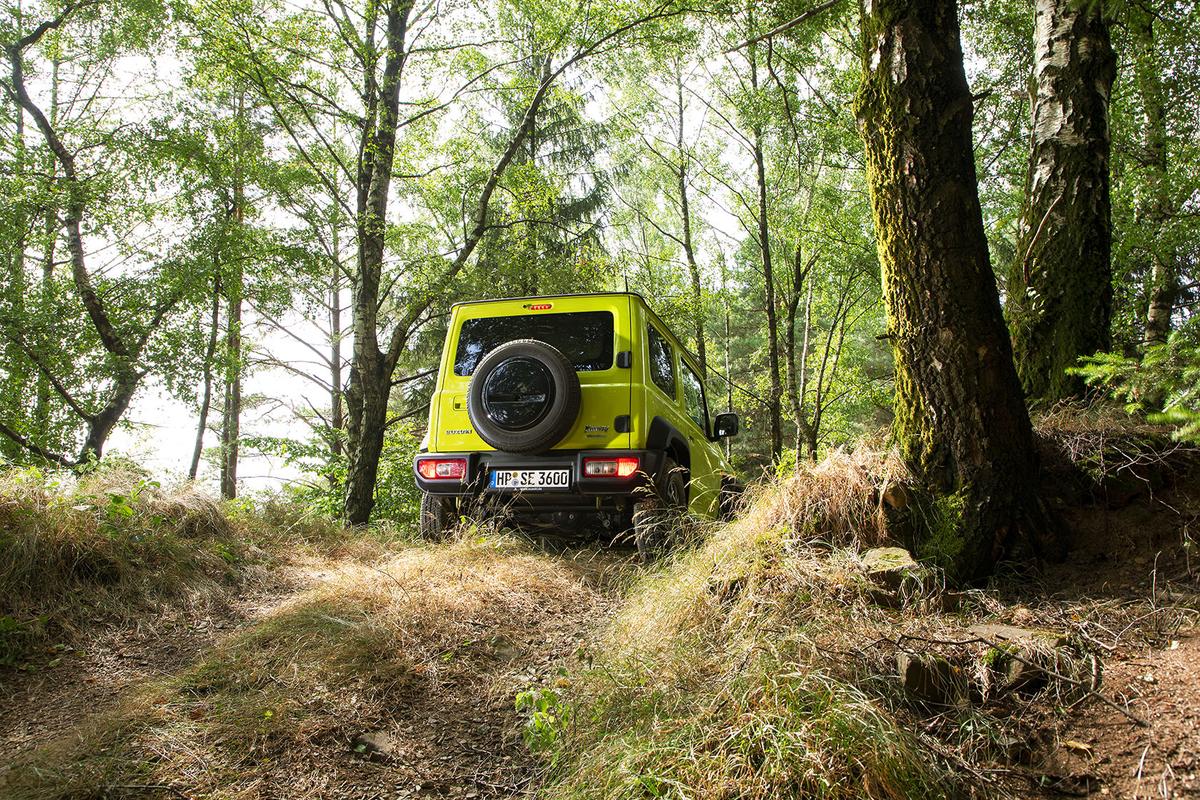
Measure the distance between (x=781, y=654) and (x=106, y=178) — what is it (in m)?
12.3

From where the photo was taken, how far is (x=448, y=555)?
4574mm

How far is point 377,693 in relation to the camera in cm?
274

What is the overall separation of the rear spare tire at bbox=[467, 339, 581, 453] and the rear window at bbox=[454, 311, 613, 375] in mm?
450

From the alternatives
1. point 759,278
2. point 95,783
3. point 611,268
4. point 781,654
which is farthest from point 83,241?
point 759,278

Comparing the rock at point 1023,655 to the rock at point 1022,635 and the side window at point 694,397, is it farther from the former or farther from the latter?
the side window at point 694,397

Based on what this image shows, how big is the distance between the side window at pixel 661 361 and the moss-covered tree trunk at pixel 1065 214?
2.65 metres

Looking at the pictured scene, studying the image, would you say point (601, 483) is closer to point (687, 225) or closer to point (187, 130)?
point (187, 130)

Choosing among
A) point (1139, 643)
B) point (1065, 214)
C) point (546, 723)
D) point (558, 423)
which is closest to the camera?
point (1139, 643)

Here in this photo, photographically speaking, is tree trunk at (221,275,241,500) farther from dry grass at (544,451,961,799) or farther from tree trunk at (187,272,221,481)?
dry grass at (544,451,961,799)

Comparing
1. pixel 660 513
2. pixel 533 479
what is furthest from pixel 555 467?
pixel 660 513

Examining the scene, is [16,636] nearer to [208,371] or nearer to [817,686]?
[817,686]

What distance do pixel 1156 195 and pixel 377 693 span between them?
11.7 m

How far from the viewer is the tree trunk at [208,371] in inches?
428

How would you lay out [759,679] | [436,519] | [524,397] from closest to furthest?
[759,679] → [524,397] → [436,519]
